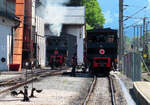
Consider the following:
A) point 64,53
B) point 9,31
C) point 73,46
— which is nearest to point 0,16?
point 9,31

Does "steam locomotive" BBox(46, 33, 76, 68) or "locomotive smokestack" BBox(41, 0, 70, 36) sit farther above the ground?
"locomotive smokestack" BBox(41, 0, 70, 36)

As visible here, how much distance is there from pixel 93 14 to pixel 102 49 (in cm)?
5108

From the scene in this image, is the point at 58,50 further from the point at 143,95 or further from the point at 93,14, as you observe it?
the point at 93,14

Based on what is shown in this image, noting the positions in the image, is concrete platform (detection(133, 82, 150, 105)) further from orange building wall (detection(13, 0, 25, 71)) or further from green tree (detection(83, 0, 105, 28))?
green tree (detection(83, 0, 105, 28))

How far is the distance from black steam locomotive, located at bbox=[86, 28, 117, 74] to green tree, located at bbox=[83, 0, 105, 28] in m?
49.4

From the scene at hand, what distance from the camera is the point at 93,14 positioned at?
7381cm

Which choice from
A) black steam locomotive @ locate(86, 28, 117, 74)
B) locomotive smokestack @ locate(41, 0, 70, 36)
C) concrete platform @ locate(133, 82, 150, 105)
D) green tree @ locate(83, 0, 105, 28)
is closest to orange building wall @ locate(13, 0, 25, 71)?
locomotive smokestack @ locate(41, 0, 70, 36)

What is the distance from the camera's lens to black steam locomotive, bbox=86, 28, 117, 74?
2338cm

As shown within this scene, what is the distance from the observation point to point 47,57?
39219 millimetres

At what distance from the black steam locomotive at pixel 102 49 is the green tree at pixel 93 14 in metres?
49.4

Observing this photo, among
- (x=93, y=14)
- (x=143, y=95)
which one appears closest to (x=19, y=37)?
(x=143, y=95)

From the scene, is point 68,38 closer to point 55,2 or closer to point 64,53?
point 64,53

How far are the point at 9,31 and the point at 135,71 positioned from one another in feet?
63.1

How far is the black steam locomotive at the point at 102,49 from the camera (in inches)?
920
